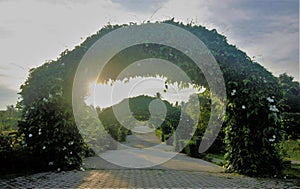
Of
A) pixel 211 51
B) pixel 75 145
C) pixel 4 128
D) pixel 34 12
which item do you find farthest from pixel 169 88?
pixel 4 128

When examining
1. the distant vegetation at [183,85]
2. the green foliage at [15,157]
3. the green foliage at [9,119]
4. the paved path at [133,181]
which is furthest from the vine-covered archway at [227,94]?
the paved path at [133,181]

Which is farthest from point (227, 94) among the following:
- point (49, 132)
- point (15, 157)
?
point (15, 157)

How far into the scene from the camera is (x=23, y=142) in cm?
688

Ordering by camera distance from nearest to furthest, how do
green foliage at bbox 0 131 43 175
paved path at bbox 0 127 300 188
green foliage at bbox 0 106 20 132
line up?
paved path at bbox 0 127 300 188 < green foliage at bbox 0 131 43 175 < green foliage at bbox 0 106 20 132

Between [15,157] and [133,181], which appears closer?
[133,181]

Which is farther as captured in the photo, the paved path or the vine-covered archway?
the vine-covered archway

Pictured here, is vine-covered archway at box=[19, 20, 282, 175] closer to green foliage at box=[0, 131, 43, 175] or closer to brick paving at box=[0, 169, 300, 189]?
green foliage at box=[0, 131, 43, 175]

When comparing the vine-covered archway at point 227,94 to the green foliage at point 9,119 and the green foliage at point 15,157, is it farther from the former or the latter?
the green foliage at point 9,119

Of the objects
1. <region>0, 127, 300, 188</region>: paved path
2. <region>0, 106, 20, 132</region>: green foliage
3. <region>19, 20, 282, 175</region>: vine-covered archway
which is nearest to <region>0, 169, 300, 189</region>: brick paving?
<region>0, 127, 300, 188</region>: paved path

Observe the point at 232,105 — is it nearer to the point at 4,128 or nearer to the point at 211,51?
the point at 211,51

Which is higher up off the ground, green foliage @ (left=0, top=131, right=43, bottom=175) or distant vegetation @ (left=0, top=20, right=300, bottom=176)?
distant vegetation @ (left=0, top=20, right=300, bottom=176)

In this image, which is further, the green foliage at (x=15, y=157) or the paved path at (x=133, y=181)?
the green foliage at (x=15, y=157)

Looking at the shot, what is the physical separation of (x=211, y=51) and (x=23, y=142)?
5.13 m

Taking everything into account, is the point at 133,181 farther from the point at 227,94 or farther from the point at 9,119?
the point at 9,119
